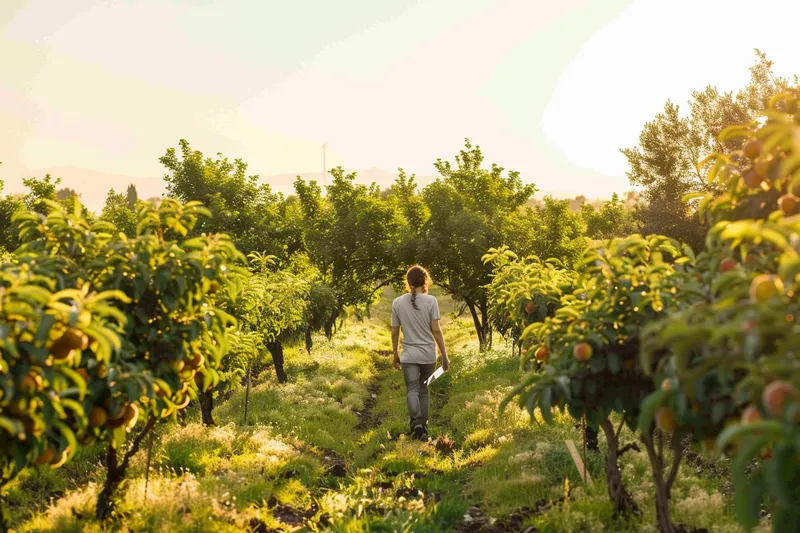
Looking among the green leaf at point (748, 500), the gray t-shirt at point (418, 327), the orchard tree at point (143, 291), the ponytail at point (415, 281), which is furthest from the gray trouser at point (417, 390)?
the green leaf at point (748, 500)

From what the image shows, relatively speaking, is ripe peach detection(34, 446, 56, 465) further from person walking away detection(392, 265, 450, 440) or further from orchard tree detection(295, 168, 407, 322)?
orchard tree detection(295, 168, 407, 322)

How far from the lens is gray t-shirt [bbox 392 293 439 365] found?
A: 10422mm

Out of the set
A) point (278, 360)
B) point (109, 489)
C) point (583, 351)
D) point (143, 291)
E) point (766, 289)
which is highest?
point (143, 291)

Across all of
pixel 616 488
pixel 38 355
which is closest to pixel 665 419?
pixel 616 488

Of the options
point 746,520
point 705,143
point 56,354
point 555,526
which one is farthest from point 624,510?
point 705,143

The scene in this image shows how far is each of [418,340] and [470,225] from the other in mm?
14949

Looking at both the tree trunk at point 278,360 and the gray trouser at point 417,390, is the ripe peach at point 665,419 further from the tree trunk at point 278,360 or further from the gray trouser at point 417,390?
the tree trunk at point 278,360

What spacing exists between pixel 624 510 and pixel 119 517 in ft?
16.4

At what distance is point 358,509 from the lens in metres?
7.07

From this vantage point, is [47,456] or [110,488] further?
[110,488]

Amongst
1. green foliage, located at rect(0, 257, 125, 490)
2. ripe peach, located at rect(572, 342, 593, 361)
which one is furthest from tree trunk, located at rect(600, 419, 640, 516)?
green foliage, located at rect(0, 257, 125, 490)

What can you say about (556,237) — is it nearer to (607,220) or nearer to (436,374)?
(607,220)

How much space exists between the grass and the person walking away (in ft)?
2.02

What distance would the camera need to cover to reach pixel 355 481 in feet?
27.8
